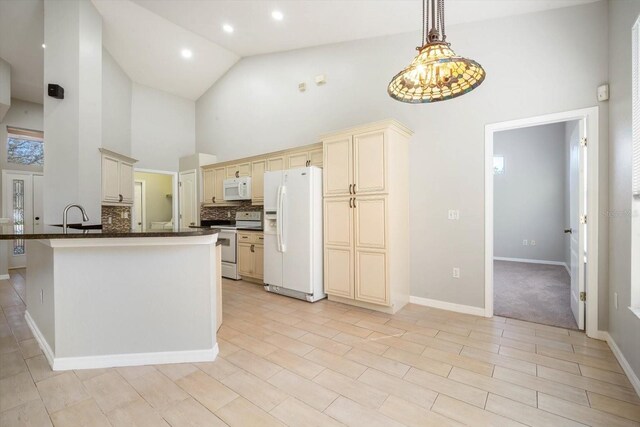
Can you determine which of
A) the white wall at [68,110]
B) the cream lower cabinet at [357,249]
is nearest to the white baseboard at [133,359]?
the cream lower cabinet at [357,249]

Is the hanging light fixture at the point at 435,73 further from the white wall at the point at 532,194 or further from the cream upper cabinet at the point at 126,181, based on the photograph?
the white wall at the point at 532,194

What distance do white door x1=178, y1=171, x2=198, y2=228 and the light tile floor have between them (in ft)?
11.5

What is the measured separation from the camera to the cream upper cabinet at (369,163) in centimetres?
313

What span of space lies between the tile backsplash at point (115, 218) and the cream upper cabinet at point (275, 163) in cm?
271

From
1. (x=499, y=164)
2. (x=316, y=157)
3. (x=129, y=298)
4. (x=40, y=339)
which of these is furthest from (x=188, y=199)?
(x=499, y=164)

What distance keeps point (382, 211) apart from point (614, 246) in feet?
6.46

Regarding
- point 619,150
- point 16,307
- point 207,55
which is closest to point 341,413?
point 619,150

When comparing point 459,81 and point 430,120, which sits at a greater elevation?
point 430,120

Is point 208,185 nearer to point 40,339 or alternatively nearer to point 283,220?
point 283,220

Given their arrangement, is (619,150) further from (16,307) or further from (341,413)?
(16,307)

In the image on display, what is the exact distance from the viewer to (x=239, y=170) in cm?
525

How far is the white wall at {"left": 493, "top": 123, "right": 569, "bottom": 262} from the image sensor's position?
5.82 meters

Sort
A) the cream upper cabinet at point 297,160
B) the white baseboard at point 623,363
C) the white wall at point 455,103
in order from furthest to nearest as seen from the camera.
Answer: the cream upper cabinet at point 297,160 → the white wall at point 455,103 → the white baseboard at point 623,363

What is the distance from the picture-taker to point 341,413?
1600 millimetres
